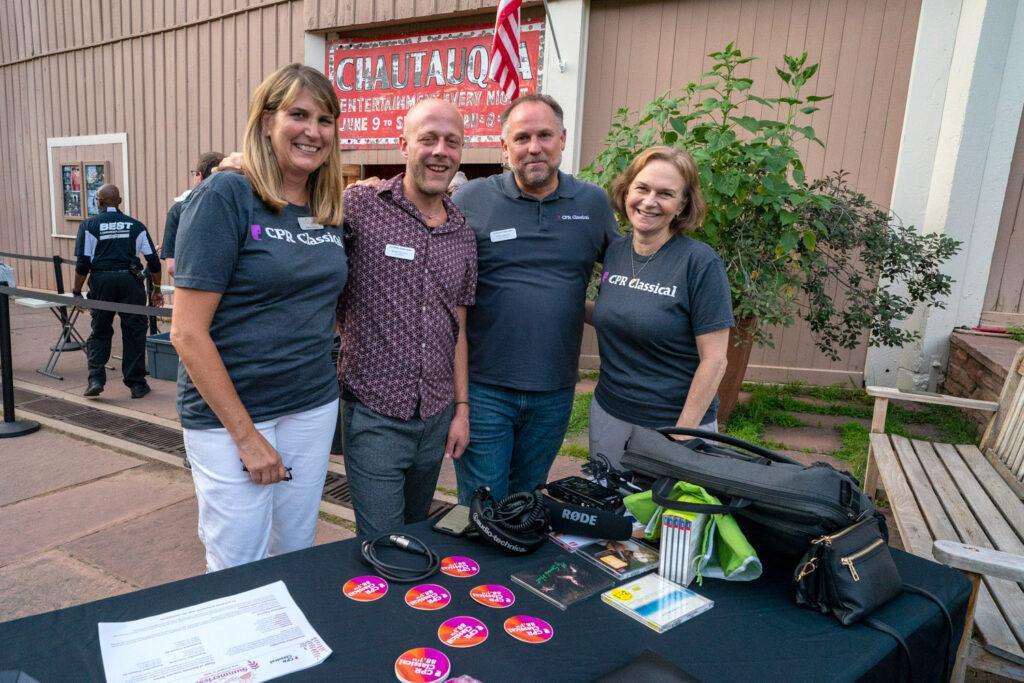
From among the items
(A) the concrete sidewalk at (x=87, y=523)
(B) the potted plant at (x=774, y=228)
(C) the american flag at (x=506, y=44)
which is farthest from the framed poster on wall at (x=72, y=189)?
(B) the potted plant at (x=774, y=228)

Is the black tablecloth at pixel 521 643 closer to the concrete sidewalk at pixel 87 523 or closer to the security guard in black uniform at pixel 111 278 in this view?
the concrete sidewalk at pixel 87 523

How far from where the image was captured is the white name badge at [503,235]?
7.38 feet

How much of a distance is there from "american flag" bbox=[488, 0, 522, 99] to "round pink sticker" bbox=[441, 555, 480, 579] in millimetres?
4267

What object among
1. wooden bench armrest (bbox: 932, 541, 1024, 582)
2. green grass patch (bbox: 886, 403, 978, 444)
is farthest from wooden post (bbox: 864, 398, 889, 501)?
wooden bench armrest (bbox: 932, 541, 1024, 582)

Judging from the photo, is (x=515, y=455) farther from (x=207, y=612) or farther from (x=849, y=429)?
(x=849, y=429)

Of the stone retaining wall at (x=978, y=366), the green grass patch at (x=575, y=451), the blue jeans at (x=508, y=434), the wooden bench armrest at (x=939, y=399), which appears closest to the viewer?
the blue jeans at (x=508, y=434)

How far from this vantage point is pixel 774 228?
13.3 feet

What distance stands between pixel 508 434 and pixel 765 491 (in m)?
1.16

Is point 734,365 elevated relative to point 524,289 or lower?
lower

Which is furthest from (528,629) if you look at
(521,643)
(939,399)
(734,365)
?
(734,365)

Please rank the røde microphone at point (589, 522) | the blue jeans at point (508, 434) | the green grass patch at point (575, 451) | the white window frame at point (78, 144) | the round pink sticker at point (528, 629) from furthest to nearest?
the white window frame at point (78, 144) → the green grass patch at point (575, 451) → the blue jeans at point (508, 434) → the røde microphone at point (589, 522) → the round pink sticker at point (528, 629)

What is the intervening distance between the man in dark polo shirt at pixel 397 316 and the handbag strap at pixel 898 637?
1.27 meters

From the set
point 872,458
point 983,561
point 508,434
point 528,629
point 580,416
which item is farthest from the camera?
point 580,416

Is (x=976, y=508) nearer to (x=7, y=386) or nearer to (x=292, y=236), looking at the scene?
(x=292, y=236)
